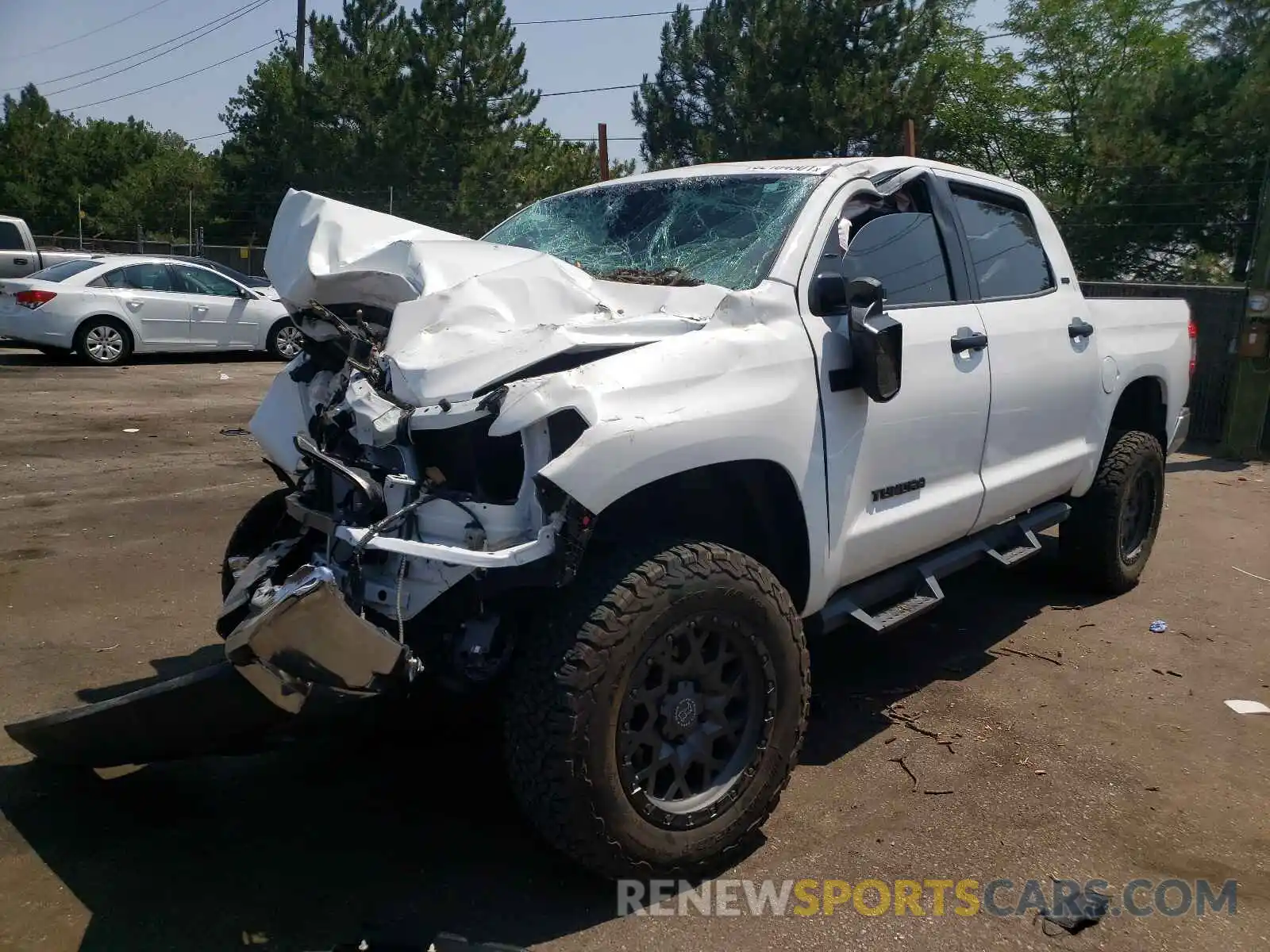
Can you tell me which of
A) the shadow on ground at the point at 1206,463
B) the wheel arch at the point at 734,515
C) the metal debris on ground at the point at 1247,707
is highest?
the wheel arch at the point at 734,515

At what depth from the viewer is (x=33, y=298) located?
1470 centimetres

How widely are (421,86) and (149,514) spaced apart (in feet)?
84.9

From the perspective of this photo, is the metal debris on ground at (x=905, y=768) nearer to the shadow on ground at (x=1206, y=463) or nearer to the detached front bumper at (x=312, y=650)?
the detached front bumper at (x=312, y=650)

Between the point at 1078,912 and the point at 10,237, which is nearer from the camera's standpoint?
the point at 1078,912

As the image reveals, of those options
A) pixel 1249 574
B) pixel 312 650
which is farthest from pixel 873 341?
pixel 1249 574

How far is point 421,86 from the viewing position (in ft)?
98.9

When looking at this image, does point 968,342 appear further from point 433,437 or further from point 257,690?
point 257,690

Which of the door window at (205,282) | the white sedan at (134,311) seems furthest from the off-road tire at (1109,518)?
the door window at (205,282)

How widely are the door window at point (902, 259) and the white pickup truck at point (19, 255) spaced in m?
17.3

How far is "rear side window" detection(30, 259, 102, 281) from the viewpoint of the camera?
49.4 feet

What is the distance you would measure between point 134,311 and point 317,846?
46.0ft

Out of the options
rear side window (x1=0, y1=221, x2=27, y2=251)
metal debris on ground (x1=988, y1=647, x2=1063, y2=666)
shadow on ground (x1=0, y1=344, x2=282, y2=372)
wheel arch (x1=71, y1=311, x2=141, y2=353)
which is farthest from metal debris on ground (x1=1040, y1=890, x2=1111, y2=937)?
rear side window (x1=0, y1=221, x2=27, y2=251)

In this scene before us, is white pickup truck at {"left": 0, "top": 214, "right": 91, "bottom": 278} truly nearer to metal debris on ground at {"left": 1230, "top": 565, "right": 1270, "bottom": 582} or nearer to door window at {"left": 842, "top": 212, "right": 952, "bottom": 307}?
door window at {"left": 842, "top": 212, "right": 952, "bottom": 307}

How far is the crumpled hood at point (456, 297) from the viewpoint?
302 centimetres
